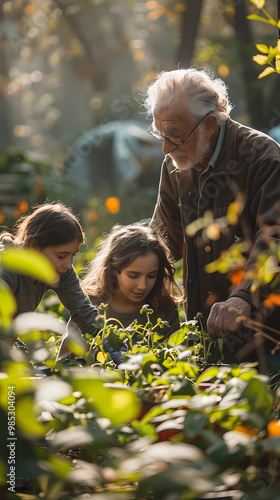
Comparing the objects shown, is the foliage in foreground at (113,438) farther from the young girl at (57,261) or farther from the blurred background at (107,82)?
the blurred background at (107,82)

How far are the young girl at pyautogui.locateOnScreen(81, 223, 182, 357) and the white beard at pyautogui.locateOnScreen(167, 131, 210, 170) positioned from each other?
0.55m

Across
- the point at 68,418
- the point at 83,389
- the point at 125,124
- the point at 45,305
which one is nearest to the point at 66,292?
the point at 45,305

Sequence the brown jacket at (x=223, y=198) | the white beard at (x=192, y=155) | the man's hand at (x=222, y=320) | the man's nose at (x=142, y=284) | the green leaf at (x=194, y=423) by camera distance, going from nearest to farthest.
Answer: the green leaf at (x=194, y=423) → the man's hand at (x=222, y=320) → the brown jacket at (x=223, y=198) → the white beard at (x=192, y=155) → the man's nose at (x=142, y=284)

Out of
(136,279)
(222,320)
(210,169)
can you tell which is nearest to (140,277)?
(136,279)

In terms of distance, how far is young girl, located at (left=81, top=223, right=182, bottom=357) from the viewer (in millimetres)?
3227

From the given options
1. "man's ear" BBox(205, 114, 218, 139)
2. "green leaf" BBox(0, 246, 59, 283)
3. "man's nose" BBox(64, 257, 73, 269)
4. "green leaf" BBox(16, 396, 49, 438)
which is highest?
"man's ear" BBox(205, 114, 218, 139)

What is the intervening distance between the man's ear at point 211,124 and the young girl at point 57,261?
27.0 inches

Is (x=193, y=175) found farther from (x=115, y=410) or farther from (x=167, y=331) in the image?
(x=115, y=410)

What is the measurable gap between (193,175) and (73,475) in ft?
7.51

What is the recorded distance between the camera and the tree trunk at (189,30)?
8547mm

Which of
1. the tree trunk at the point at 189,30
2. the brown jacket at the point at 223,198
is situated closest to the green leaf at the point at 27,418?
the brown jacket at the point at 223,198

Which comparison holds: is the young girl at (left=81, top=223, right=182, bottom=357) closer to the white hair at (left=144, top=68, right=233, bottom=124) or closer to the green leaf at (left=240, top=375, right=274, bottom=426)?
the white hair at (left=144, top=68, right=233, bottom=124)

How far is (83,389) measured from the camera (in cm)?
77

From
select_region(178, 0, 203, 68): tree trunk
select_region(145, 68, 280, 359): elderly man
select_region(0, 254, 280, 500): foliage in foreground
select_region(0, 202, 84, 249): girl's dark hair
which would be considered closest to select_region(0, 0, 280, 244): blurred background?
select_region(178, 0, 203, 68): tree trunk
